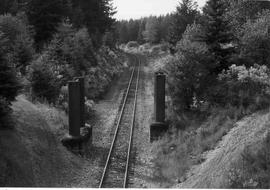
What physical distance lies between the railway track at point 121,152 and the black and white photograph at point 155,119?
6 cm

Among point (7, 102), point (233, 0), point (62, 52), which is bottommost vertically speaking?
point (7, 102)

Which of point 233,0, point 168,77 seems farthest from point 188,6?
point 168,77

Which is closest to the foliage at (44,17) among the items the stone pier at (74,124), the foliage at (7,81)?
the stone pier at (74,124)

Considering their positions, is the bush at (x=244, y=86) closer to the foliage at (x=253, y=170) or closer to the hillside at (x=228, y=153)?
the hillside at (x=228, y=153)

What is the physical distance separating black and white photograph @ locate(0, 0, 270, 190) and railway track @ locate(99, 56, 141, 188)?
2.4 inches

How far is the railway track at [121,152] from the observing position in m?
15.2

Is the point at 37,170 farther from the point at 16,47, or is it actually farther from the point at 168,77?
the point at 16,47

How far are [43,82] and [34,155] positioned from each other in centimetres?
789

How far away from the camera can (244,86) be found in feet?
62.9

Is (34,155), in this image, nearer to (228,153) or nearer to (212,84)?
(228,153)

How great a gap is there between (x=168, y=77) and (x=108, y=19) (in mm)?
36338

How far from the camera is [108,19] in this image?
185 ft

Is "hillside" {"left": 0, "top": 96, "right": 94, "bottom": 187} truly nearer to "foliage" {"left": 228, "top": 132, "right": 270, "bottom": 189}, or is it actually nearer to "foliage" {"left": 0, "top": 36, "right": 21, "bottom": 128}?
"foliage" {"left": 0, "top": 36, "right": 21, "bottom": 128}

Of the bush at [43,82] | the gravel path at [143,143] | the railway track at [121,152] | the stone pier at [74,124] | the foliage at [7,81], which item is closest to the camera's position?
the foliage at [7,81]
